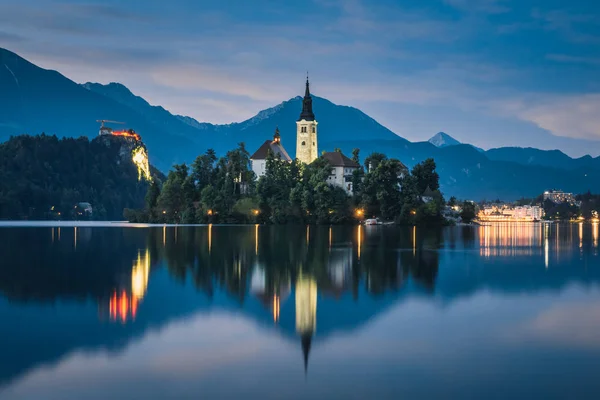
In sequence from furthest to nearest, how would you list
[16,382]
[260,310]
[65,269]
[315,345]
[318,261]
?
[318,261] < [65,269] < [260,310] < [315,345] < [16,382]

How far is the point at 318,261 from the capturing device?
44188 mm

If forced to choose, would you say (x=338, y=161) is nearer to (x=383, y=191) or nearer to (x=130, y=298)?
(x=383, y=191)

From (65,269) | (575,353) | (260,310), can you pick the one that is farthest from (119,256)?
(575,353)

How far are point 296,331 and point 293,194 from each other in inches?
4000

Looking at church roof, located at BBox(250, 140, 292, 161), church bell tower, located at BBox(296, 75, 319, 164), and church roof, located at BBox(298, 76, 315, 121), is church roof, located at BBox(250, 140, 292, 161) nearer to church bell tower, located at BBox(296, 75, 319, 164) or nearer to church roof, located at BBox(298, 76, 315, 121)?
church bell tower, located at BBox(296, 75, 319, 164)

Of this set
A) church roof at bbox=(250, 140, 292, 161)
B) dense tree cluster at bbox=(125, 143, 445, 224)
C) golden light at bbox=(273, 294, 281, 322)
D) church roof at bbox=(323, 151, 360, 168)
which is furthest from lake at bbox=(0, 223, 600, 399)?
church roof at bbox=(250, 140, 292, 161)

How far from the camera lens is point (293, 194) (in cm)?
12300

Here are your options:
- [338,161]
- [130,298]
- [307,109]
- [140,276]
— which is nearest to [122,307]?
[130,298]

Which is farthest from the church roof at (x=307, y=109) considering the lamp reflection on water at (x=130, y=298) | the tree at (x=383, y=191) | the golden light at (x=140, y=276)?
the lamp reflection on water at (x=130, y=298)

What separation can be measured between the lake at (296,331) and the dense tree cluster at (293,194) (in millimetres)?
79766

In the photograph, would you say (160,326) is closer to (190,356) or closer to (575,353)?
(190,356)

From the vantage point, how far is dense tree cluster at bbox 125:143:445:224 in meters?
122

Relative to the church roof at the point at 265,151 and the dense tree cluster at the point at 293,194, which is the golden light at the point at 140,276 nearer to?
the dense tree cluster at the point at 293,194

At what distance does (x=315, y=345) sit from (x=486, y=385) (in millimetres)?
5678
